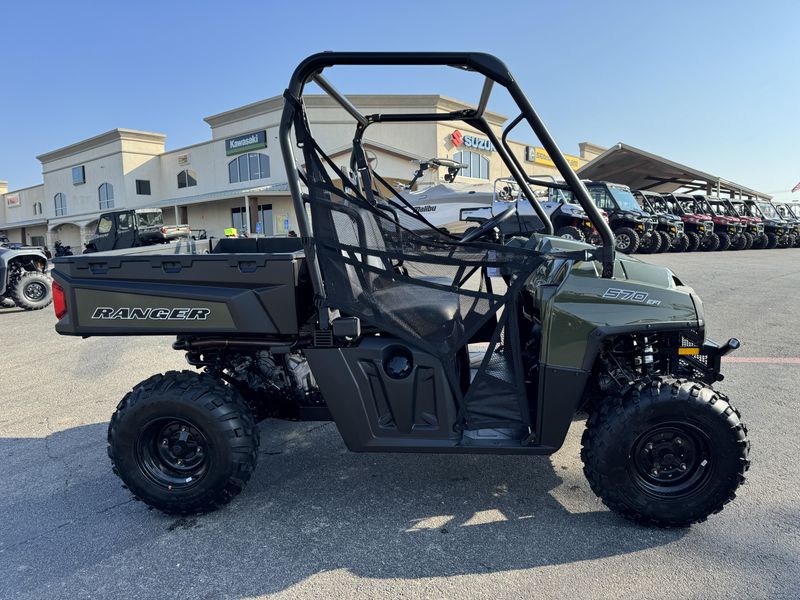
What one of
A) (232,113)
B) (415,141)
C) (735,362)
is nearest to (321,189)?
(735,362)

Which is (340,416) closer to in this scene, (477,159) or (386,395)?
(386,395)

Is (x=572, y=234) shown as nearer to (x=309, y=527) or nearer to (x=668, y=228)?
(x=309, y=527)

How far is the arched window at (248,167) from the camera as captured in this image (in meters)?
34.9

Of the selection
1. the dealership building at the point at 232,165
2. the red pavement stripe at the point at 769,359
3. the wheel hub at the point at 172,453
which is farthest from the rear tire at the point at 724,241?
the wheel hub at the point at 172,453

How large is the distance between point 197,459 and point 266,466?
59cm

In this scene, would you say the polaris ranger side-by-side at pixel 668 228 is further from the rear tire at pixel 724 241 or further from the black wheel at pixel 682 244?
the rear tire at pixel 724 241

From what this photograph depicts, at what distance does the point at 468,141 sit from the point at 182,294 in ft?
106

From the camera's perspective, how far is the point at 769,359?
17.8ft

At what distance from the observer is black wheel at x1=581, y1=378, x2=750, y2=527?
94.4 inches

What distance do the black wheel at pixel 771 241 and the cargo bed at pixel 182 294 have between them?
83.2ft

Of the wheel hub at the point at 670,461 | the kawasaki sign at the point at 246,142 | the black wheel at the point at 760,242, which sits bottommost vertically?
the wheel hub at the point at 670,461

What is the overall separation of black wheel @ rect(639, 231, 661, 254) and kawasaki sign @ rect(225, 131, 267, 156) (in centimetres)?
2598

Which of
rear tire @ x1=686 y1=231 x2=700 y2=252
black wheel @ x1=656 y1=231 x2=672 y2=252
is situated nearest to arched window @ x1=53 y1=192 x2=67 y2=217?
black wheel @ x1=656 y1=231 x2=672 y2=252

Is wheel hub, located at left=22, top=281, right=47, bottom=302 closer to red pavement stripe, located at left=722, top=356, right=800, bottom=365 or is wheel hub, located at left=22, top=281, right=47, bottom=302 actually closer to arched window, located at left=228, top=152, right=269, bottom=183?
red pavement stripe, located at left=722, top=356, right=800, bottom=365
